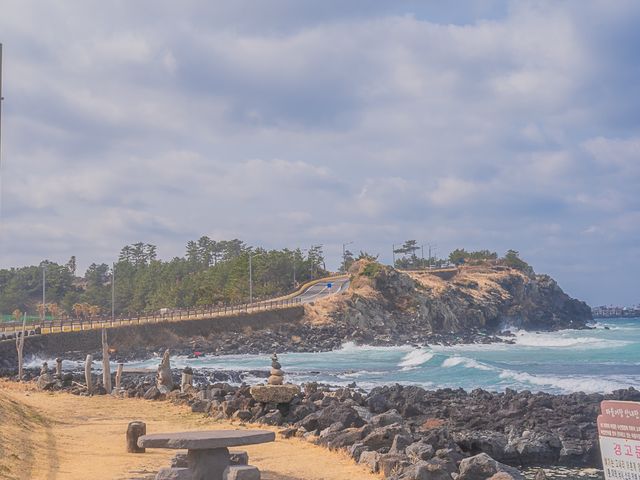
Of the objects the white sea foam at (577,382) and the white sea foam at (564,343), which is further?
the white sea foam at (564,343)

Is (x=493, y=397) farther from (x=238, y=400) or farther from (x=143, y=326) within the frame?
(x=143, y=326)

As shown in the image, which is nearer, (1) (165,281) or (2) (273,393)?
(2) (273,393)

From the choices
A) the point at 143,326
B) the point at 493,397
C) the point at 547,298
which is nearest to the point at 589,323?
the point at 547,298

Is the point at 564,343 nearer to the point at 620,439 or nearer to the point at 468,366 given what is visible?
the point at 468,366

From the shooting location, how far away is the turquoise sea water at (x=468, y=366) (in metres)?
38.2

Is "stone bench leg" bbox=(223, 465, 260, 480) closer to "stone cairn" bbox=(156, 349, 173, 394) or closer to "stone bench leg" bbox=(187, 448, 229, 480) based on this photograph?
"stone bench leg" bbox=(187, 448, 229, 480)

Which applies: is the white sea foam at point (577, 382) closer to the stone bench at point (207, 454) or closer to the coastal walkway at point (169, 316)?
the coastal walkway at point (169, 316)

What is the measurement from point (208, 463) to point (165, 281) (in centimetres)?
10976

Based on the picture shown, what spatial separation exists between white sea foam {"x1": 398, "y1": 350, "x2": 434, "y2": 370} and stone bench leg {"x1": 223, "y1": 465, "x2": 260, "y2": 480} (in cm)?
3707

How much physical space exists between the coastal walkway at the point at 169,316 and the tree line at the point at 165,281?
22.2 feet

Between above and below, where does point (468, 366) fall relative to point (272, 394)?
below

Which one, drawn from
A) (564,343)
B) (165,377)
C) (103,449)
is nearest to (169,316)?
(564,343)

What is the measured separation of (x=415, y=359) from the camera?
2105 inches

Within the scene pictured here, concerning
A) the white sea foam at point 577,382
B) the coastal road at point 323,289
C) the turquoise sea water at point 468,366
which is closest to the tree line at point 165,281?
the coastal road at point 323,289
